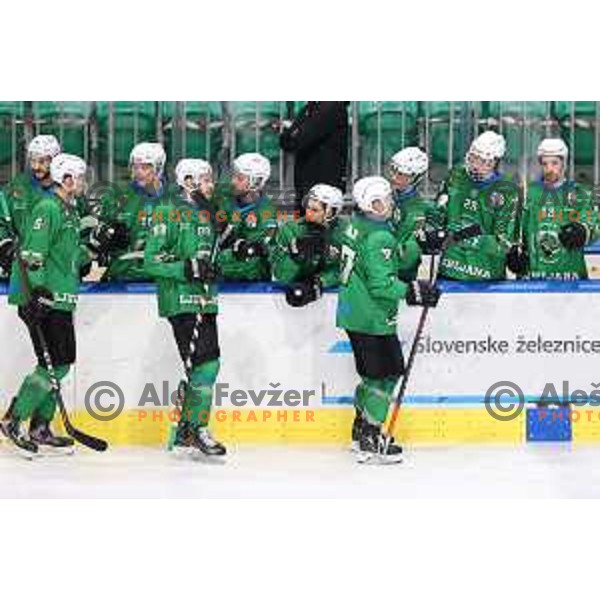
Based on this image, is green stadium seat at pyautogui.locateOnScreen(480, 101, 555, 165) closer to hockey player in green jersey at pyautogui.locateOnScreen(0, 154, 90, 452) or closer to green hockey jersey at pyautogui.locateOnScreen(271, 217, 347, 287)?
green hockey jersey at pyautogui.locateOnScreen(271, 217, 347, 287)

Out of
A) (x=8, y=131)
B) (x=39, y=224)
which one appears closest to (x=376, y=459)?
(x=39, y=224)

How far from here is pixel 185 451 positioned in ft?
26.3

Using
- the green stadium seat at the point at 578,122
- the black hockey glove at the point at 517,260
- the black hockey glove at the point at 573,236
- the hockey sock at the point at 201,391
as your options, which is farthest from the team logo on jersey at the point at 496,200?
the hockey sock at the point at 201,391

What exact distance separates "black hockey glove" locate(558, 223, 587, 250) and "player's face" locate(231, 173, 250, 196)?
5.30 ft

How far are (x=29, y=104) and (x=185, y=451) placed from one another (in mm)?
1925

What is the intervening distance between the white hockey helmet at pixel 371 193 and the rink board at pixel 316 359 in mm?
573

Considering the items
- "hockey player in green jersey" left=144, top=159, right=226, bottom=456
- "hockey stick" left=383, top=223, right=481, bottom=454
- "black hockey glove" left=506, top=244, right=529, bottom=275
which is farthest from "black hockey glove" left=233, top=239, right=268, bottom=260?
"black hockey glove" left=506, top=244, right=529, bottom=275

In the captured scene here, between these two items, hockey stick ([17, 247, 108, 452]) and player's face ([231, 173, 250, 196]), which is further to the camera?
player's face ([231, 173, 250, 196])

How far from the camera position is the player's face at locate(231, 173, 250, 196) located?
318 inches

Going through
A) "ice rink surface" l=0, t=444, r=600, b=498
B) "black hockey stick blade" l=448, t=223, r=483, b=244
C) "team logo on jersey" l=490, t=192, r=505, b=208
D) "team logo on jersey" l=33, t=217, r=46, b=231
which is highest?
"team logo on jersey" l=490, t=192, r=505, b=208

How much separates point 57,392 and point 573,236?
2.72 metres

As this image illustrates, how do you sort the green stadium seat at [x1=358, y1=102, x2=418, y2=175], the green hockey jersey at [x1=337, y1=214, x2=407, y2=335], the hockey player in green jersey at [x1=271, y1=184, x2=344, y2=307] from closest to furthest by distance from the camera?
the green hockey jersey at [x1=337, y1=214, x2=407, y2=335], the hockey player in green jersey at [x1=271, y1=184, x2=344, y2=307], the green stadium seat at [x1=358, y1=102, x2=418, y2=175]

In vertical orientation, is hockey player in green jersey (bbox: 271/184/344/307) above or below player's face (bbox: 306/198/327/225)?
below

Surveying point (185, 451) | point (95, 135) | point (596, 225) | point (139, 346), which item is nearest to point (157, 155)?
point (95, 135)
